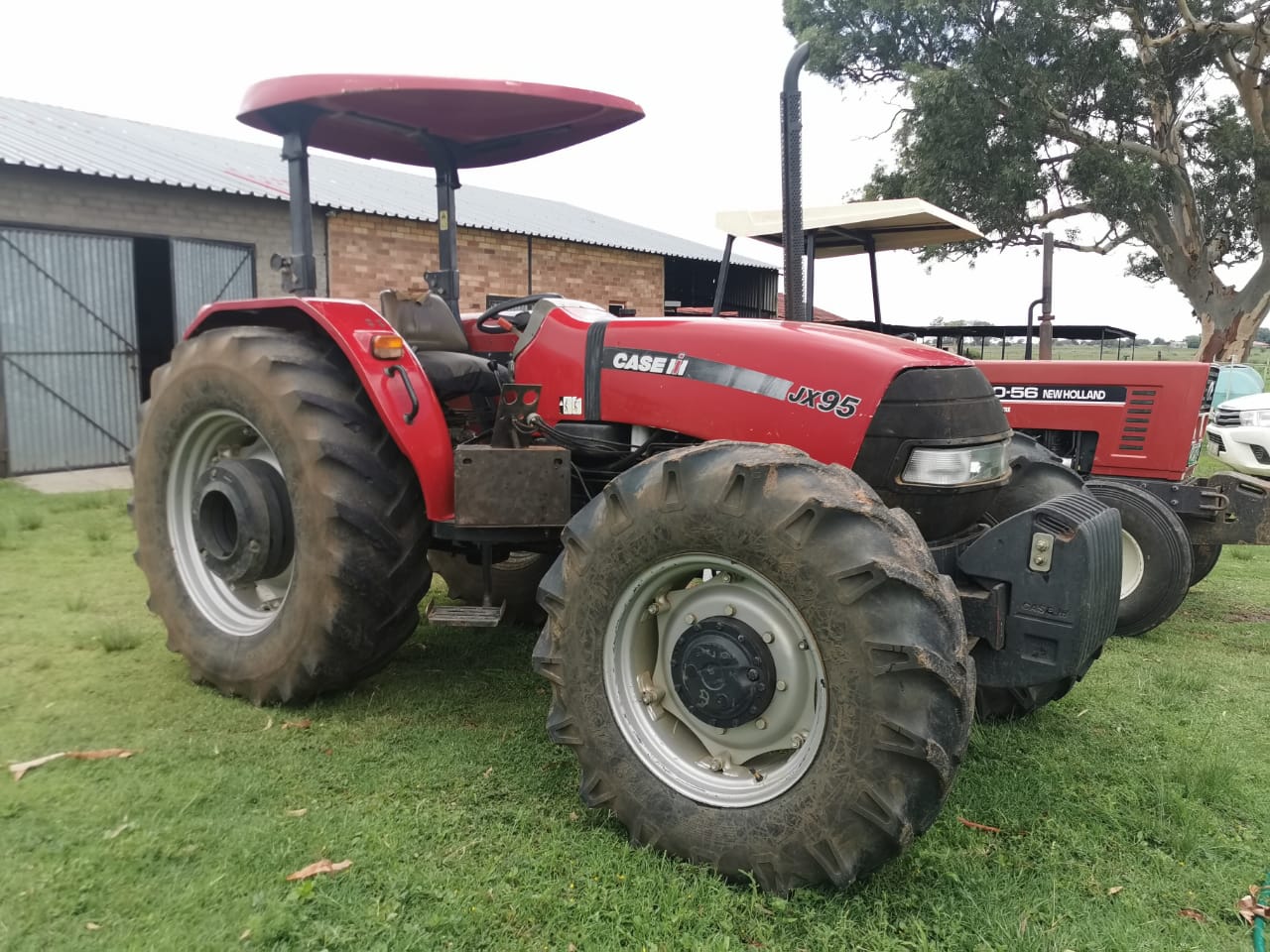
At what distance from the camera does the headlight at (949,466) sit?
9.52ft

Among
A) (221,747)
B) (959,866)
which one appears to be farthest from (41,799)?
(959,866)

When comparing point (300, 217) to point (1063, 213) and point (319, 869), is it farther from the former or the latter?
point (1063, 213)

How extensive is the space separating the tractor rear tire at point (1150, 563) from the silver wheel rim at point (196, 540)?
4102mm

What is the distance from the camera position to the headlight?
290 cm

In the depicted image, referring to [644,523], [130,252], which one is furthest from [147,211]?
[644,523]

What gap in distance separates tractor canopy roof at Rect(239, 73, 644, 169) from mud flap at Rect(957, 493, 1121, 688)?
2.08 metres

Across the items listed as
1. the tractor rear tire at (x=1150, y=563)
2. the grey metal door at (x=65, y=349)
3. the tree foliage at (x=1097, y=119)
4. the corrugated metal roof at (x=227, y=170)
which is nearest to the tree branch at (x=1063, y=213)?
the tree foliage at (x=1097, y=119)

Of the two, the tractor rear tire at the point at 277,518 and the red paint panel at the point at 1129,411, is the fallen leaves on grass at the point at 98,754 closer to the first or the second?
the tractor rear tire at the point at 277,518

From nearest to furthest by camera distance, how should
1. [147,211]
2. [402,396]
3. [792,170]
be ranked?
[792,170]
[402,396]
[147,211]

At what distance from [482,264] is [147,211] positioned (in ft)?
14.9

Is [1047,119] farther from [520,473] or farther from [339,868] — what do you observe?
[339,868]

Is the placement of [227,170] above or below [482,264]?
above

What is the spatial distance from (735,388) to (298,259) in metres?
2.02

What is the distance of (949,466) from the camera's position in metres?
2.93
